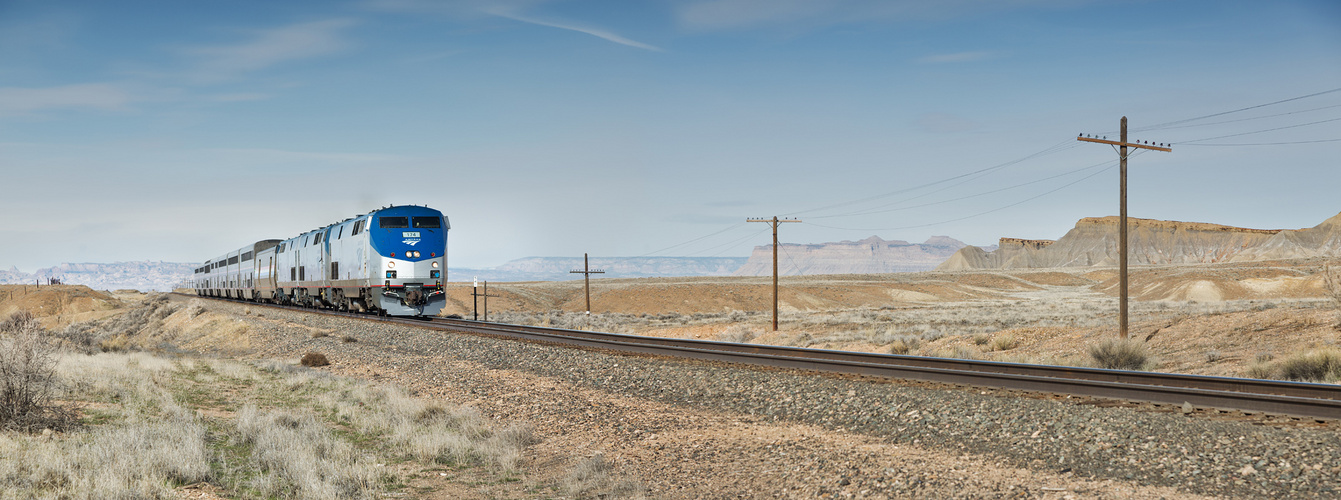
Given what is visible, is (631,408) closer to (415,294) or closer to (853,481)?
(853,481)

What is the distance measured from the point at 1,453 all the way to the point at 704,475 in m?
7.97

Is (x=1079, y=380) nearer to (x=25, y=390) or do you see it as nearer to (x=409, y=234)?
(x=25, y=390)

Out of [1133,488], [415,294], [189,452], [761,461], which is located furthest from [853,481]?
[415,294]

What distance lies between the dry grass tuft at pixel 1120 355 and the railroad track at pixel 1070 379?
4403mm

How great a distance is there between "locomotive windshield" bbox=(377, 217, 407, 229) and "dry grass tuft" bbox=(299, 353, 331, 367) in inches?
359

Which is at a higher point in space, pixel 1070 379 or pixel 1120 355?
pixel 1070 379

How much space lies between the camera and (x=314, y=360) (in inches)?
894

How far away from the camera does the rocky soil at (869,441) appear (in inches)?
352

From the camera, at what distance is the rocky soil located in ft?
29.4

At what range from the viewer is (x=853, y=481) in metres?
9.35

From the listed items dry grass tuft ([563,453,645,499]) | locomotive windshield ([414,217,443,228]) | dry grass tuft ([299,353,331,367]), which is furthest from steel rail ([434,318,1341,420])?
locomotive windshield ([414,217,443,228])

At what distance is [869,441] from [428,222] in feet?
80.5

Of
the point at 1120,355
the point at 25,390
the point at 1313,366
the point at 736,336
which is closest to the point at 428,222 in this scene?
the point at 736,336

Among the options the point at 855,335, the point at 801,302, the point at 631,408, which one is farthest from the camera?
the point at 801,302
